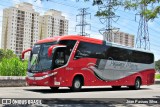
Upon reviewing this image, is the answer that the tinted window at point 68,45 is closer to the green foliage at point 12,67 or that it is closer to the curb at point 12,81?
the curb at point 12,81

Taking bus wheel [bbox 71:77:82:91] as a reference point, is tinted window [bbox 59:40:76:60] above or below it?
above

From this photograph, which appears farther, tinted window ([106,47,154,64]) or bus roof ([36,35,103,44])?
tinted window ([106,47,154,64])

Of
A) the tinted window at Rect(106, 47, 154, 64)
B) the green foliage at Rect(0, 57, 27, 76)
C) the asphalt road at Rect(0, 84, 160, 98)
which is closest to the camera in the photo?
the asphalt road at Rect(0, 84, 160, 98)

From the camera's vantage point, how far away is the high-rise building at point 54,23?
9312cm

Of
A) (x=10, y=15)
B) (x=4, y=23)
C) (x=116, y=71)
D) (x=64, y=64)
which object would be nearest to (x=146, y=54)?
(x=116, y=71)

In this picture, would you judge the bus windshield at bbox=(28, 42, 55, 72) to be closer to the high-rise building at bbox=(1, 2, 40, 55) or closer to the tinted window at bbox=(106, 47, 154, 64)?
the tinted window at bbox=(106, 47, 154, 64)

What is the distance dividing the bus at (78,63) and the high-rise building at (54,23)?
69.5 metres

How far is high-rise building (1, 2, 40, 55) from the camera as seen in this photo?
9394cm

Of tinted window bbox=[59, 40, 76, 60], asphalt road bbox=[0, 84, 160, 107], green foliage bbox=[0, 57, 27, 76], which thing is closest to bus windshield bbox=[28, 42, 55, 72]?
tinted window bbox=[59, 40, 76, 60]

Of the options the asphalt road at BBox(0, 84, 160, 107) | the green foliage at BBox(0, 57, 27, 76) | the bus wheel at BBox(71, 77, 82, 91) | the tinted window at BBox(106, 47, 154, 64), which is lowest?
the asphalt road at BBox(0, 84, 160, 107)

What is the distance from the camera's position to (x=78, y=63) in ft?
63.0

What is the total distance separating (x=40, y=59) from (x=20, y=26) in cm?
8427

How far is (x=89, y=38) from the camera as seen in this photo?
20.1 meters

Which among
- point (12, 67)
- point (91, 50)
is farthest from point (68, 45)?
point (12, 67)
